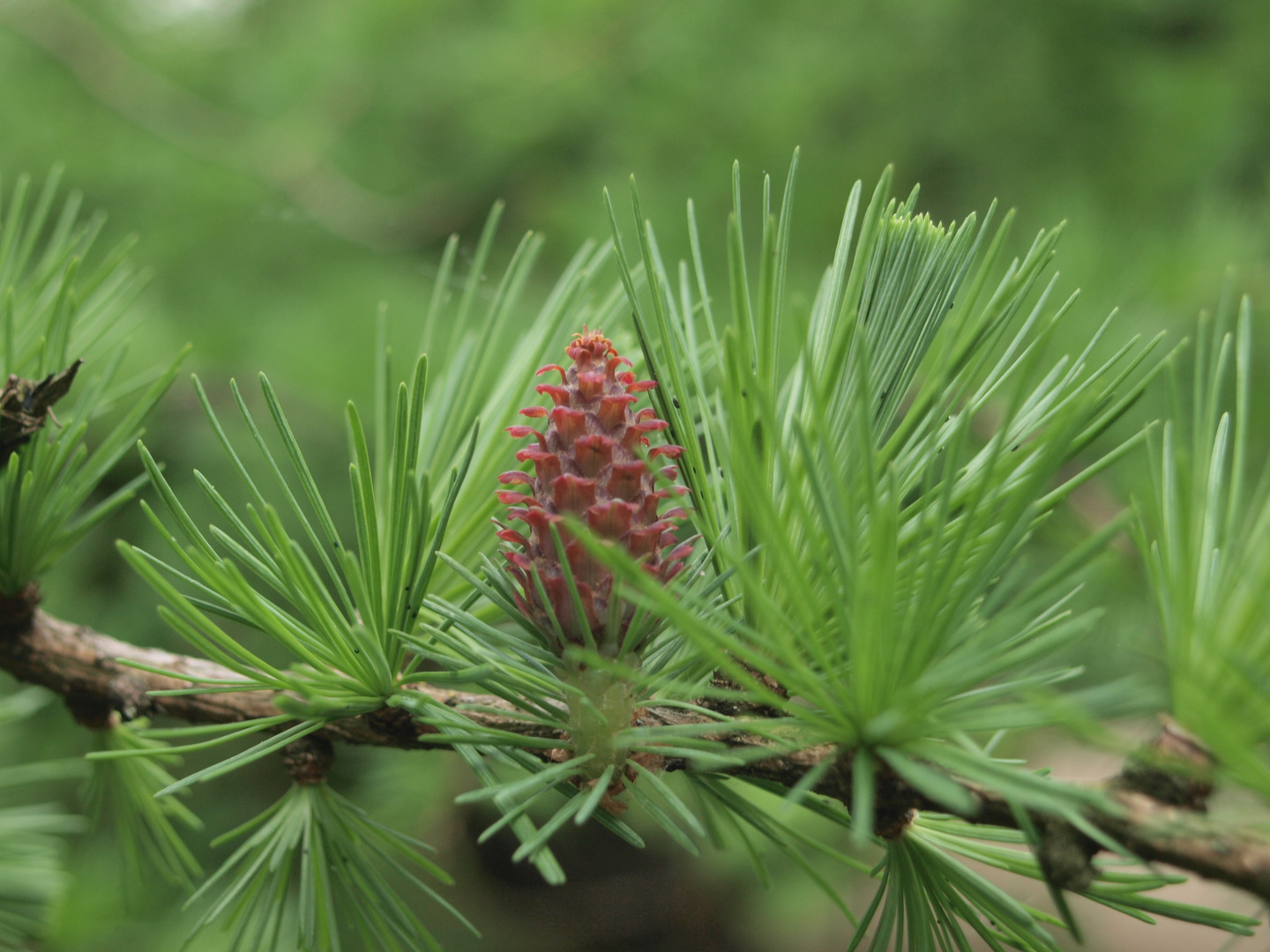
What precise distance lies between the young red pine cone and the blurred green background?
0.52 metres

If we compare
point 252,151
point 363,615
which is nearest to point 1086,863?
point 363,615

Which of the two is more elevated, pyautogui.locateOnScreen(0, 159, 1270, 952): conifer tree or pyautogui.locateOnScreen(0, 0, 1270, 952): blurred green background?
pyautogui.locateOnScreen(0, 0, 1270, 952): blurred green background

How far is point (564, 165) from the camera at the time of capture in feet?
4.05

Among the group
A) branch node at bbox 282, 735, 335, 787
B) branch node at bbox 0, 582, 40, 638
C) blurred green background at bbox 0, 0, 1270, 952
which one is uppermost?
blurred green background at bbox 0, 0, 1270, 952

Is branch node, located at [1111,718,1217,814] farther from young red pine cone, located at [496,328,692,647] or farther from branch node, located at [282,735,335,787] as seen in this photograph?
branch node, located at [282,735,335,787]

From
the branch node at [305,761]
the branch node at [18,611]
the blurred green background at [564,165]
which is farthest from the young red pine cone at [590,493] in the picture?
the blurred green background at [564,165]

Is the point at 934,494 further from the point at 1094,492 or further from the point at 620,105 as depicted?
the point at 620,105

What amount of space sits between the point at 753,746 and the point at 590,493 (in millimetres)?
91

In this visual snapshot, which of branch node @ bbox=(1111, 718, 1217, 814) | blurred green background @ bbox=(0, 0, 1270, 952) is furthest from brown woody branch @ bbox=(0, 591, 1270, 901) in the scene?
blurred green background @ bbox=(0, 0, 1270, 952)

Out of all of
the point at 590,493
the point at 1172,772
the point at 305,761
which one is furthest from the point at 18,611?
the point at 1172,772

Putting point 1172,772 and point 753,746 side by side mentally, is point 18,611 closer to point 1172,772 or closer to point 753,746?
point 753,746

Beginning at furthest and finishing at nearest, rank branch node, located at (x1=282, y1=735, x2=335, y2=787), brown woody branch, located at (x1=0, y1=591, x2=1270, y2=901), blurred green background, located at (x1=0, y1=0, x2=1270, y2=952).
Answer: blurred green background, located at (x1=0, y1=0, x2=1270, y2=952), branch node, located at (x1=282, y1=735, x2=335, y2=787), brown woody branch, located at (x1=0, y1=591, x2=1270, y2=901)

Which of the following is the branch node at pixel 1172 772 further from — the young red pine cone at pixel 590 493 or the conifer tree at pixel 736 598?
the young red pine cone at pixel 590 493

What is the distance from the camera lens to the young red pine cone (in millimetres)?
268
